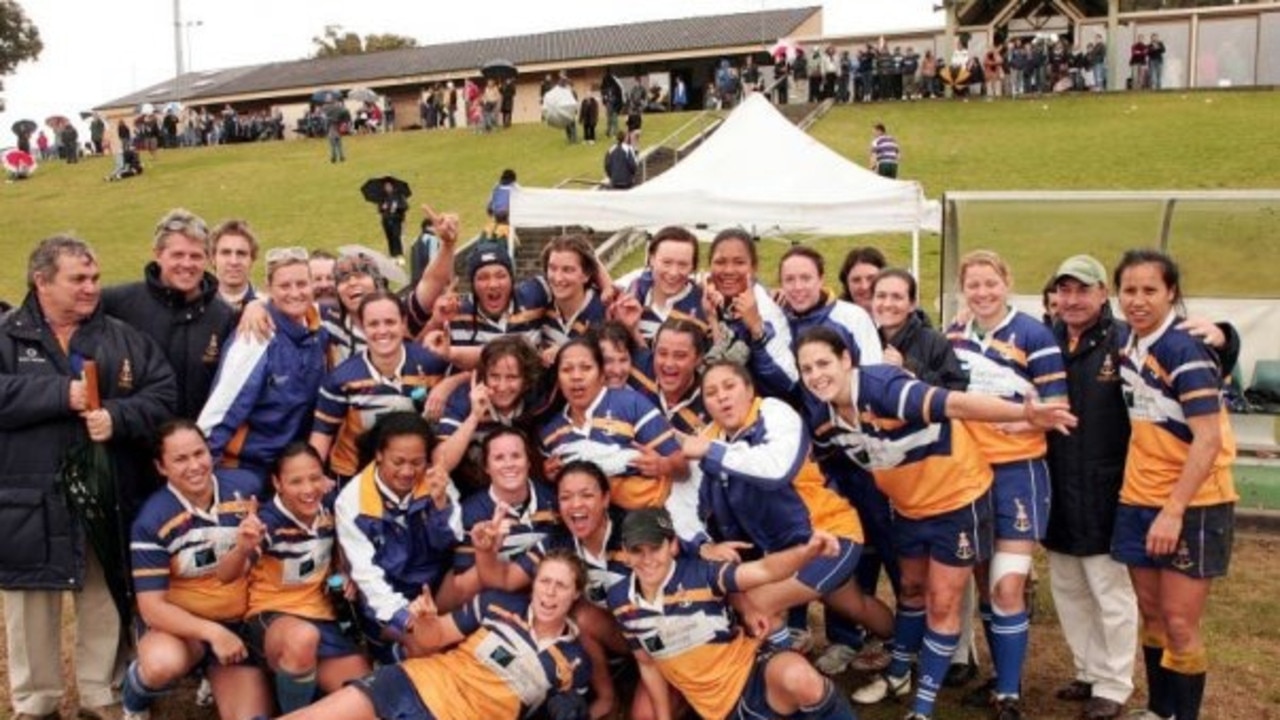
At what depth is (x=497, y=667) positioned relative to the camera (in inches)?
162

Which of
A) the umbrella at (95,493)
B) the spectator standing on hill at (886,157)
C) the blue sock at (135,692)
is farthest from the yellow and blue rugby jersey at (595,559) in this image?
the spectator standing on hill at (886,157)

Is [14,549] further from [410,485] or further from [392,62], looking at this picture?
[392,62]

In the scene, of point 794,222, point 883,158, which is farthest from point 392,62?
point 794,222

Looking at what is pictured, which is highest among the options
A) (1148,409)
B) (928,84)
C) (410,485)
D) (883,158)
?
(928,84)

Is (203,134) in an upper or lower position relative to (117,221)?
upper

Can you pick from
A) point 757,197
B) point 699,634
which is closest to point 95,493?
point 699,634

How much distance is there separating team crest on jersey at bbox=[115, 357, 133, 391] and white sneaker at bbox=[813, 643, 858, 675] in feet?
10.8

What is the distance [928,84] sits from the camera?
29953mm

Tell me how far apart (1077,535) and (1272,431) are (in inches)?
135

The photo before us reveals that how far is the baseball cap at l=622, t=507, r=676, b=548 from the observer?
3.98 metres

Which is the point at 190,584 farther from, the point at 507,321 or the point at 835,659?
the point at 835,659

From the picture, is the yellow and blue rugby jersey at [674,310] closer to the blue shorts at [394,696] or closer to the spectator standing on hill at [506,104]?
the blue shorts at [394,696]

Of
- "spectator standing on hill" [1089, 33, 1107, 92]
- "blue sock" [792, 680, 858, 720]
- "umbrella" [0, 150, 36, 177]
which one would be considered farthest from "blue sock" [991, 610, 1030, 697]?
A: "umbrella" [0, 150, 36, 177]

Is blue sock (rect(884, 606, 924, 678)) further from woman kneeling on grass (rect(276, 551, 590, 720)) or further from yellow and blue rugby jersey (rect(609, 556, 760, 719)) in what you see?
woman kneeling on grass (rect(276, 551, 590, 720))
